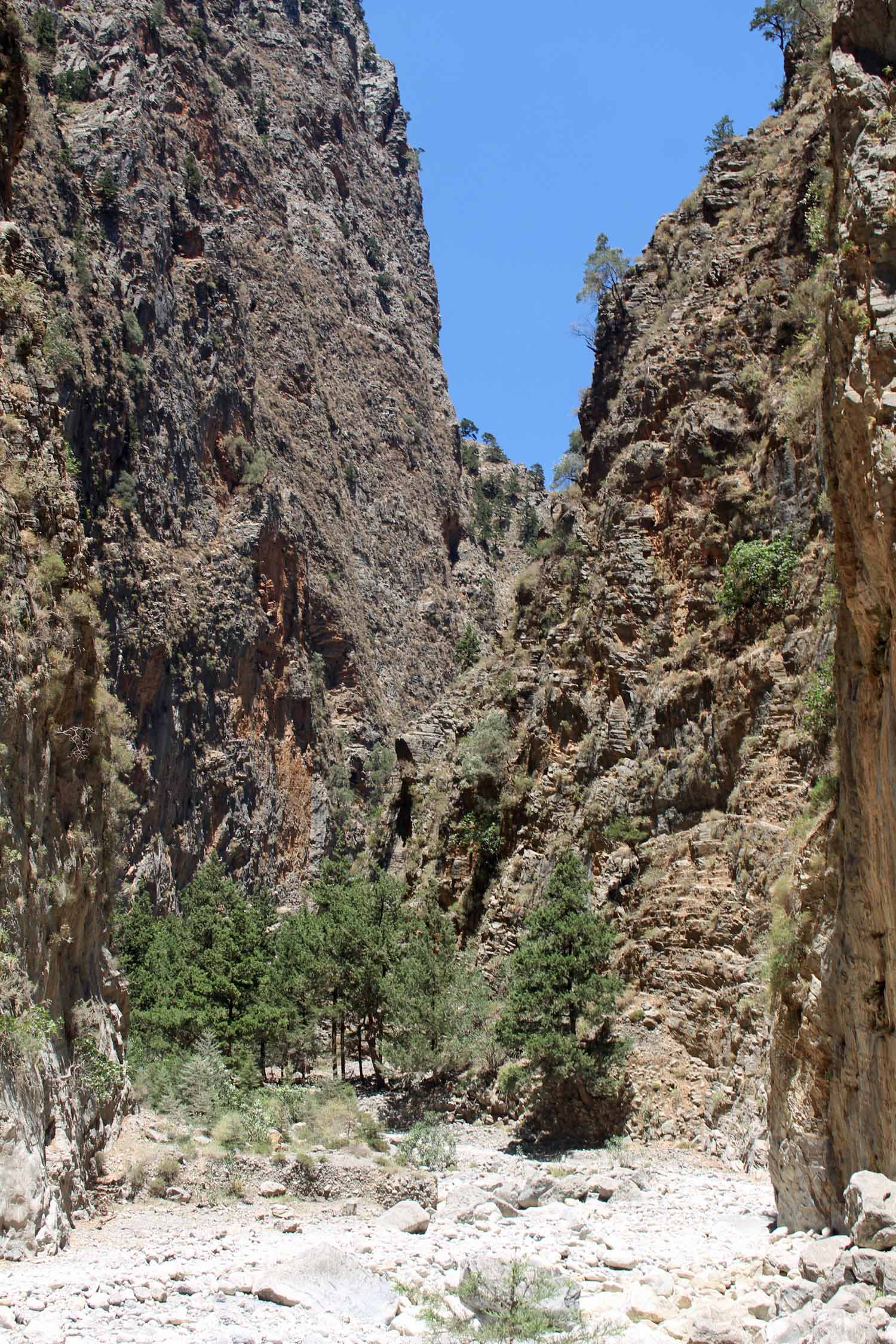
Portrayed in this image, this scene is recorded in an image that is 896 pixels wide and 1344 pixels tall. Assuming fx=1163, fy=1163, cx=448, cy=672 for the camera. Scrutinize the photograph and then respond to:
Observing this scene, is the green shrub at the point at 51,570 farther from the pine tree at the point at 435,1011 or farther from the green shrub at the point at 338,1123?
the pine tree at the point at 435,1011

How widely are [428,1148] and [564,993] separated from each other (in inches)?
173

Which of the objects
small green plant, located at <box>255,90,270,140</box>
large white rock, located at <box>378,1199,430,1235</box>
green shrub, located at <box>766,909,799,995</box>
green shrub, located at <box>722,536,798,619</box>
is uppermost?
small green plant, located at <box>255,90,270,140</box>

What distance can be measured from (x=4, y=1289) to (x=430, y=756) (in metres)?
36.6

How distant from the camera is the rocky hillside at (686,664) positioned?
24.6 m

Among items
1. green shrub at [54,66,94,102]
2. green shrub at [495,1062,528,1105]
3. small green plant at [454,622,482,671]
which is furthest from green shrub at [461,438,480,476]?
green shrub at [495,1062,528,1105]

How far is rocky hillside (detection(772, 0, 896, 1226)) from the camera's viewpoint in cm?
951

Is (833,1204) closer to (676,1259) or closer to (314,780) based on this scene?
(676,1259)

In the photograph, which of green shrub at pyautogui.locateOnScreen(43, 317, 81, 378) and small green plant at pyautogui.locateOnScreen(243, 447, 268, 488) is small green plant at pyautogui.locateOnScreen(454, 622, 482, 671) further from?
green shrub at pyautogui.locateOnScreen(43, 317, 81, 378)

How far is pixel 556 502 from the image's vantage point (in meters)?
42.1

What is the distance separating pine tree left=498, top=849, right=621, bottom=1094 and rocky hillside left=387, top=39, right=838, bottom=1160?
927 millimetres

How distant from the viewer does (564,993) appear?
1018 inches

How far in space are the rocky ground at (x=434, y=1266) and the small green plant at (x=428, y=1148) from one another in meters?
3.39

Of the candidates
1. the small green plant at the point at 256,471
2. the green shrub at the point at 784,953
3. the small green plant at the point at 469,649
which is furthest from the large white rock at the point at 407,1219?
the small green plant at the point at 469,649

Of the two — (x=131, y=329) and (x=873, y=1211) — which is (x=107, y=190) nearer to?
(x=131, y=329)
